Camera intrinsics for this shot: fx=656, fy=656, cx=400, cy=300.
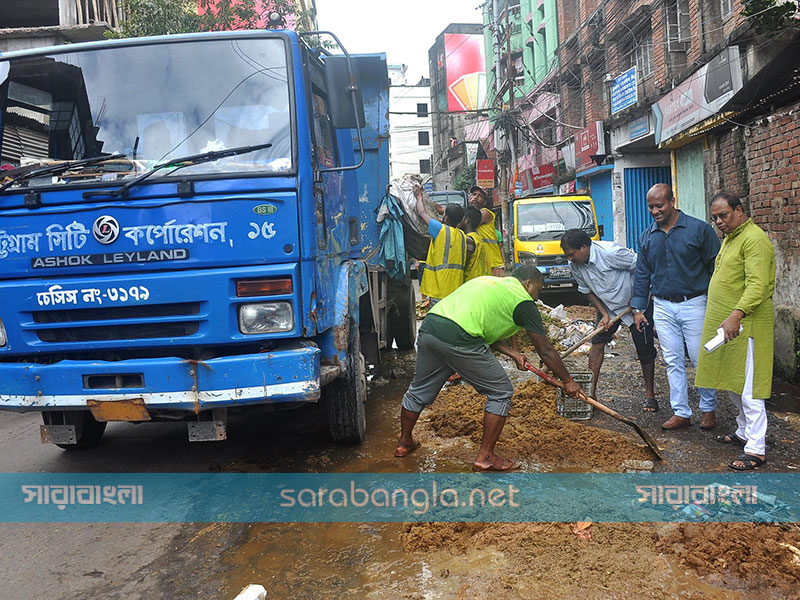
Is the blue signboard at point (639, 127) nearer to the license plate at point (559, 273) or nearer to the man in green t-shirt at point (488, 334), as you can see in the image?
the license plate at point (559, 273)

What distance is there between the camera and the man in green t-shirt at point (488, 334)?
13.2 ft

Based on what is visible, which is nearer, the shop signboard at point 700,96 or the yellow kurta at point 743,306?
the yellow kurta at point 743,306

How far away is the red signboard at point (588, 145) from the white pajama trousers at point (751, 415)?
48.2ft

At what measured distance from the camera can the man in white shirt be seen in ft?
18.1

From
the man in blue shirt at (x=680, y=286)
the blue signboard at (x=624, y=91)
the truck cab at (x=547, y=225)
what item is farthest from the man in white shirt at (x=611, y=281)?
the blue signboard at (x=624, y=91)

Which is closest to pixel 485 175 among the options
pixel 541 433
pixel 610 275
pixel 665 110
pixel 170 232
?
pixel 665 110

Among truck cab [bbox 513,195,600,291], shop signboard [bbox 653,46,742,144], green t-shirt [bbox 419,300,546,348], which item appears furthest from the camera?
truck cab [bbox 513,195,600,291]

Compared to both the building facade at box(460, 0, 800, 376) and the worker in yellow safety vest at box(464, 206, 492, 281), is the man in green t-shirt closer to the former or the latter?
the worker in yellow safety vest at box(464, 206, 492, 281)

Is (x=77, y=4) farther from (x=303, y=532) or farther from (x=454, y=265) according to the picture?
(x=303, y=532)

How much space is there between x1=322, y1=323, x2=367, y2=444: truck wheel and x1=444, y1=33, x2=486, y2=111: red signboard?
43.3 meters

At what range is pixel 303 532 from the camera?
3.48m

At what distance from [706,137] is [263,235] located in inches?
345

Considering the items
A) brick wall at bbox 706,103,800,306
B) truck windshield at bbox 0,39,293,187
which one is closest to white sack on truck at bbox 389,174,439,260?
truck windshield at bbox 0,39,293,187

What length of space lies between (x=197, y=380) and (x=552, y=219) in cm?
1104
